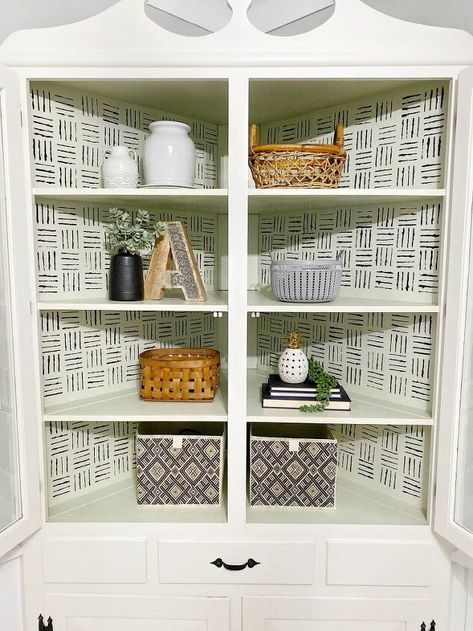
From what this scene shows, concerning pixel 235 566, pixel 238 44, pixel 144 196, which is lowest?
pixel 235 566

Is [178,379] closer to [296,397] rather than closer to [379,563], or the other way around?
[296,397]

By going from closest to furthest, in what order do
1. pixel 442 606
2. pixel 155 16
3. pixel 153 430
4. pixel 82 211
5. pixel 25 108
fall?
pixel 25 108, pixel 442 606, pixel 82 211, pixel 153 430, pixel 155 16

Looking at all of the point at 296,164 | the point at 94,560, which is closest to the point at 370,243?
the point at 296,164

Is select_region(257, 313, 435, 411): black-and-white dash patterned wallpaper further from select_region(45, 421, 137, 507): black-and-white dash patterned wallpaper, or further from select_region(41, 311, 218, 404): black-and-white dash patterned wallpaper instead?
select_region(45, 421, 137, 507): black-and-white dash patterned wallpaper

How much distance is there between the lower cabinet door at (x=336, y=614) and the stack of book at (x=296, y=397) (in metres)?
0.60

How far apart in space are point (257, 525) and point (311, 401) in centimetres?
42

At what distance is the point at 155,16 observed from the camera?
1.96m

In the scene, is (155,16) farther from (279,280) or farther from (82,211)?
(279,280)

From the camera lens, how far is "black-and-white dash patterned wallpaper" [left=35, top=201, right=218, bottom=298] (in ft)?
5.00

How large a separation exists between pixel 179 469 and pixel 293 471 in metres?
0.38

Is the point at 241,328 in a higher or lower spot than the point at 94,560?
higher

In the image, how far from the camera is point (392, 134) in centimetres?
154

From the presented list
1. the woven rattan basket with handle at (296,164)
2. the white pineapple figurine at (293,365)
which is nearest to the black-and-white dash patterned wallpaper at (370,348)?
→ the white pineapple figurine at (293,365)

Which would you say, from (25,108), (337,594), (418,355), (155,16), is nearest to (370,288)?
(418,355)
